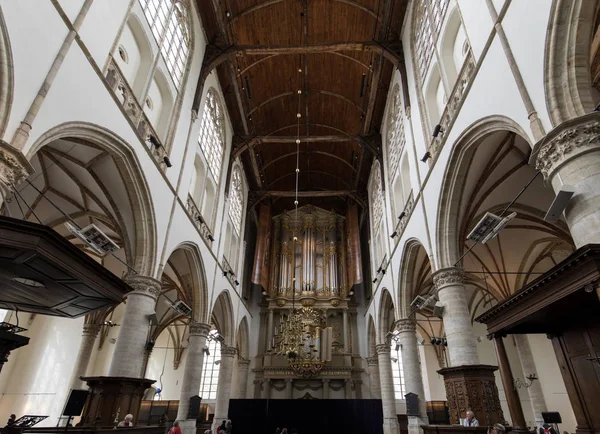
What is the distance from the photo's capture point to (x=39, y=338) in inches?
771

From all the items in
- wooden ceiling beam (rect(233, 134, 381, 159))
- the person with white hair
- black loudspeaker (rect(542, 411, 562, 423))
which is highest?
wooden ceiling beam (rect(233, 134, 381, 159))

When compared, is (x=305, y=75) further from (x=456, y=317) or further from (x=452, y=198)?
(x=456, y=317)

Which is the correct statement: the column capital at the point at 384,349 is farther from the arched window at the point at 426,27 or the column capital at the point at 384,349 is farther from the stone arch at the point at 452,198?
the arched window at the point at 426,27

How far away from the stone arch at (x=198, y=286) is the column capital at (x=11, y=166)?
7761 mm

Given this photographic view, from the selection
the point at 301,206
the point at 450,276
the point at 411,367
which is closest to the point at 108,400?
the point at 450,276

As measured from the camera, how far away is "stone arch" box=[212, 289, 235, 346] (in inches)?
691

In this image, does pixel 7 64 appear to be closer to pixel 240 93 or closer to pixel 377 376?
pixel 240 93

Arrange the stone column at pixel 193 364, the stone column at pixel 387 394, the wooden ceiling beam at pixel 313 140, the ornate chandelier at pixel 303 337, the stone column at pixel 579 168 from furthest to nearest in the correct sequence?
1. the wooden ceiling beam at pixel 313 140
2. the stone column at pixel 387 394
3. the stone column at pixel 193 364
4. the ornate chandelier at pixel 303 337
5. the stone column at pixel 579 168

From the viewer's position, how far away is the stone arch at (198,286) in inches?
524

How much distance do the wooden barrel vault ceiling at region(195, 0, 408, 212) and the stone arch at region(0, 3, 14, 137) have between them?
8301 millimetres

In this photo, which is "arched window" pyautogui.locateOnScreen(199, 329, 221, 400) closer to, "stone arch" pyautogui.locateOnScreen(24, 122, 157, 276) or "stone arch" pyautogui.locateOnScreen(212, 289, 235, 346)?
"stone arch" pyautogui.locateOnScreen(212, 289, 235, 346)

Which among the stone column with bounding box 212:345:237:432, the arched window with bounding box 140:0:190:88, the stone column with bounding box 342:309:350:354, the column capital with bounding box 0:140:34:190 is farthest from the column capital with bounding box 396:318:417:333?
the column capital with bounding box 0:140:34:190

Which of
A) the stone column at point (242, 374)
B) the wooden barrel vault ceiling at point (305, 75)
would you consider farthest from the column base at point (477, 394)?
the stone column at point (242, 374)

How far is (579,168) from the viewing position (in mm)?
4770
